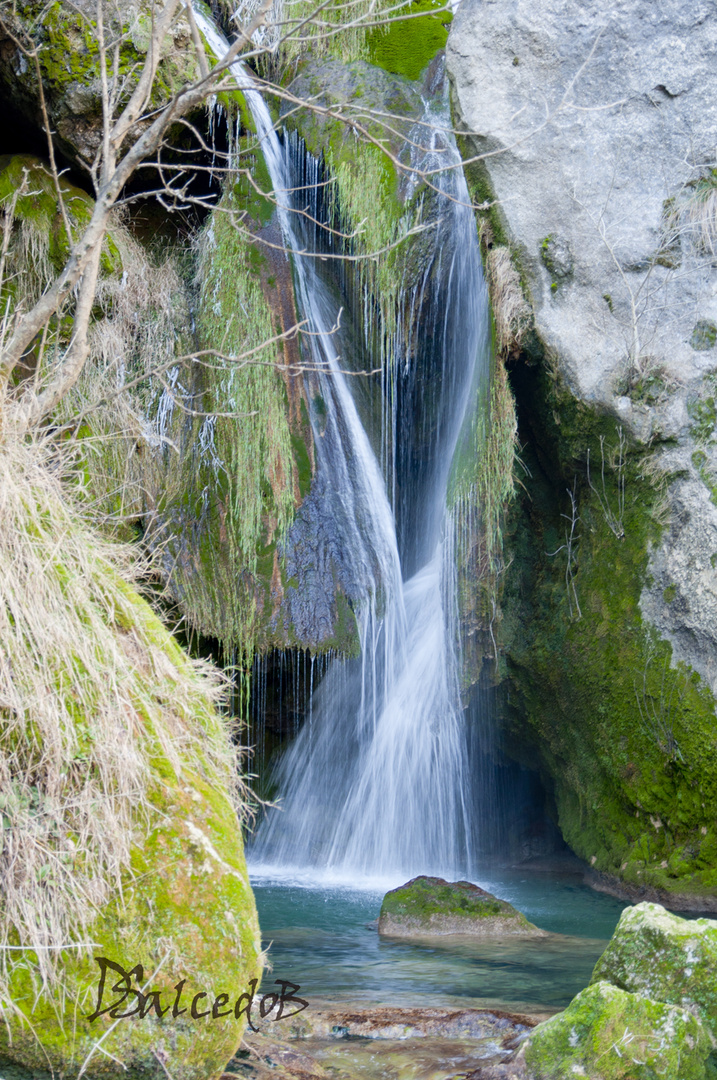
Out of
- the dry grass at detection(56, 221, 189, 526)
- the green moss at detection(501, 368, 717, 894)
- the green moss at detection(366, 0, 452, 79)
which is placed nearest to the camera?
the green moss at detection(501, 368, 717, 894)

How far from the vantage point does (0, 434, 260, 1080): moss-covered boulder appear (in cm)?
228

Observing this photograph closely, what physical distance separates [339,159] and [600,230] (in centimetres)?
249

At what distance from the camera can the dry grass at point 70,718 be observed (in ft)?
7.70

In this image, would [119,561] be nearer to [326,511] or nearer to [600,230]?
[326,511]

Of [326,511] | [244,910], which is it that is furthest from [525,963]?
[326,511]

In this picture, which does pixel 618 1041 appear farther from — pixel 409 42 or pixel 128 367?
pixel 409 42

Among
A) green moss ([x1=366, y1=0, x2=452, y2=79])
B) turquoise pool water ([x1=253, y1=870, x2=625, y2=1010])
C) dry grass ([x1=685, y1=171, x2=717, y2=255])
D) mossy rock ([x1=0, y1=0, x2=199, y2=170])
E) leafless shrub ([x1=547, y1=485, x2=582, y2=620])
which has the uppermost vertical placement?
green moss ([x1=366, y1=0, x2=452, y2=79])

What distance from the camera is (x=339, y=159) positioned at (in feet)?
24.9

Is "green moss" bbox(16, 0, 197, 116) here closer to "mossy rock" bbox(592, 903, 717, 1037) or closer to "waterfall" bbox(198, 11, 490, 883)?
"waterfall" bbox(198, 11, 490, 883)

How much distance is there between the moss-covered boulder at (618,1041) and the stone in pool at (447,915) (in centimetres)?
239

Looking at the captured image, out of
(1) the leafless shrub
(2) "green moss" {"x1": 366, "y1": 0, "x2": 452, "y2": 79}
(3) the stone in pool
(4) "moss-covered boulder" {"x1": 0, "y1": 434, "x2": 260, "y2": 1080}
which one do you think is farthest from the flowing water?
(4) "moss-covered boulder" {"x1": 0, "y1": 434, "x2": 260, "y2": 1080}

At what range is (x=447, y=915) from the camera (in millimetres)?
5246

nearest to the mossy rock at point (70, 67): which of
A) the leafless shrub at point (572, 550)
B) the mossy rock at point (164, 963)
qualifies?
the leafless shrub at point (572, 550)

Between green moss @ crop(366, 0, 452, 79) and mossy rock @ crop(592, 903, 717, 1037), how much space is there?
821cm
